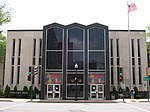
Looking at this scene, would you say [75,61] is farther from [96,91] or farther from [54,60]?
[96,91]

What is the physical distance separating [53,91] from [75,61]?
5.71 metres

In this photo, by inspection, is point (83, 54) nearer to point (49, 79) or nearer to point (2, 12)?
point (49, 79)

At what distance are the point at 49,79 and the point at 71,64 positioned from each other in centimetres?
411

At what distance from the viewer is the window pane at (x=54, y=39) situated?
3709 centimetres

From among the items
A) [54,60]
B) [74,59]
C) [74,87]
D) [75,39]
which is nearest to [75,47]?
[75,39]

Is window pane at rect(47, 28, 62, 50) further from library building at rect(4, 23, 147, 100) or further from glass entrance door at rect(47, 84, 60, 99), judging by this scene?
glass entrance door at rect(47, 84, 60, 99)

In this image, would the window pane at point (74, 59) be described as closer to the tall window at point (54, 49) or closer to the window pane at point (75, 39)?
the window pane at point (75, 39)

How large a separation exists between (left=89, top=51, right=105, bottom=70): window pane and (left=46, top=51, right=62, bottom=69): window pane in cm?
482

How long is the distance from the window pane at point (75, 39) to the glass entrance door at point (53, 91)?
641 centimetres

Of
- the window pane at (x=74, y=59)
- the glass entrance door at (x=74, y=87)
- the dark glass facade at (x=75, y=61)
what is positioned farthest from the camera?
the window pane at (x=74, y=59)

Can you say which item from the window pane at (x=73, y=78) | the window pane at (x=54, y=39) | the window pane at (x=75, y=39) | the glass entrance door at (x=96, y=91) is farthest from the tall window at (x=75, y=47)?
the glass entrance door at (x=96, y=91)

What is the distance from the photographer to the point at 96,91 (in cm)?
3581

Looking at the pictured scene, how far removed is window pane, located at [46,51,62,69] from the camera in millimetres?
36375

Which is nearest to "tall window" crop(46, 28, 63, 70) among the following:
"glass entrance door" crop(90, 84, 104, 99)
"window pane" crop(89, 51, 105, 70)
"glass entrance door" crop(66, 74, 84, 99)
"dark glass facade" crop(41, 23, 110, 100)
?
"dark glass facade" crop(41, 23, 110, 100)
